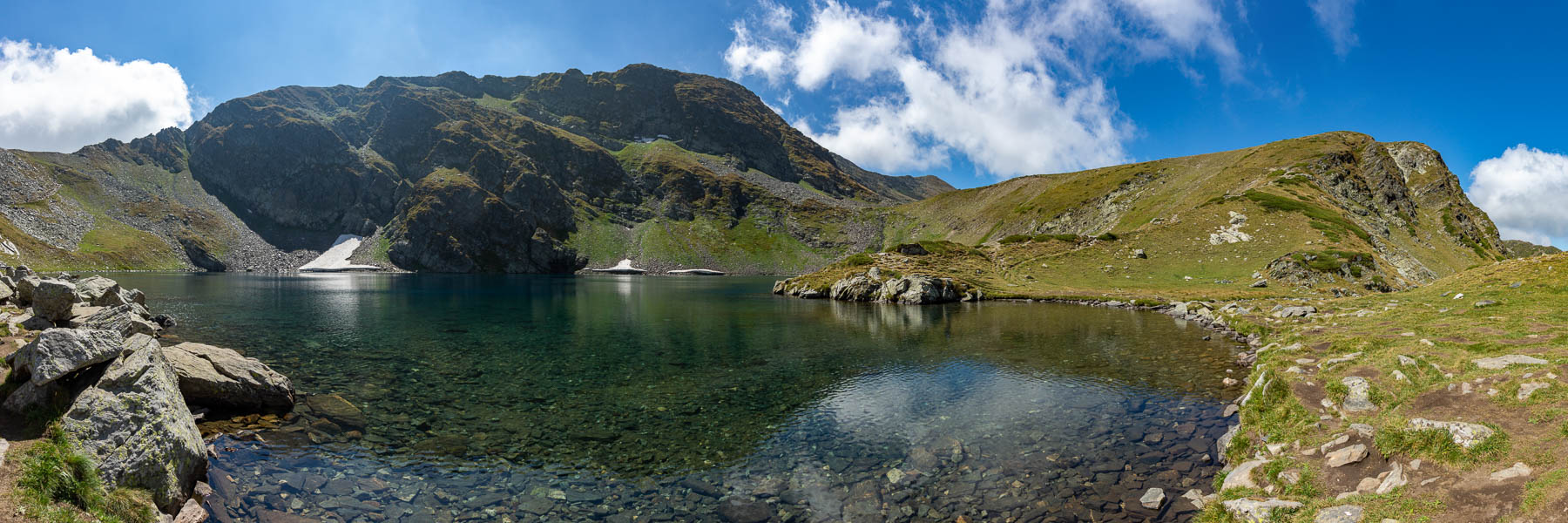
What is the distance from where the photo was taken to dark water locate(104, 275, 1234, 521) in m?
15.8

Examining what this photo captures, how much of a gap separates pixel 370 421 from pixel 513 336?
25.5 metres

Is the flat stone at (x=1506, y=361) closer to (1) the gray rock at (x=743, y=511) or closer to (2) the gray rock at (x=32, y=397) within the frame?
(1) the gray rock at (x=743, y=511)

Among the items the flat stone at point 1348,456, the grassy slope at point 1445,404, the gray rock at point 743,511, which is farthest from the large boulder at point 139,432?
the flat stone at point 1348,456

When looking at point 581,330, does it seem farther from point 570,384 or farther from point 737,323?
point 570,384

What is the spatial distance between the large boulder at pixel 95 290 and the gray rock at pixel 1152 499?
56423mm

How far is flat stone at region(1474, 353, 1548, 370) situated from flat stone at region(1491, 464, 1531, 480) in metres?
8.91

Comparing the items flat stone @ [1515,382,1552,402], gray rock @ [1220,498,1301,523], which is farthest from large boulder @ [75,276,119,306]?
flat stone @ [1515,382,1552,402]

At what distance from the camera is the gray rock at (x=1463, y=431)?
468 inches

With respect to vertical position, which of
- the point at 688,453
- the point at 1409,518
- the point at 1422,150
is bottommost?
the point at 688,453

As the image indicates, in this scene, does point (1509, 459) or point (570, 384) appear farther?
point (570, 384)

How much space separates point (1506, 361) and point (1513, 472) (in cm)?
1015

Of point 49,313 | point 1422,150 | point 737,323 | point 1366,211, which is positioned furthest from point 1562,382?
point 1422,150

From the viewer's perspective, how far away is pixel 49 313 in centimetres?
2772

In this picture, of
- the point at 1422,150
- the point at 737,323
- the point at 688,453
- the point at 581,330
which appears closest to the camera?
the point at 688,453
